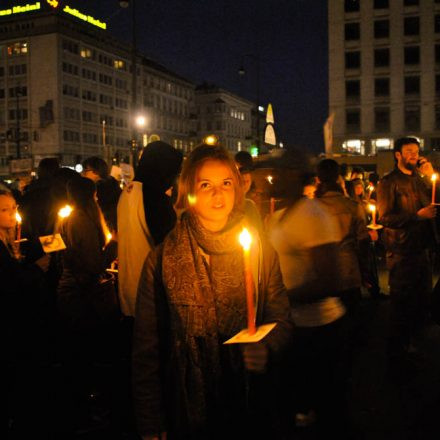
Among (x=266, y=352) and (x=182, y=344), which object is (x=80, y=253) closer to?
(x=182, y=344)

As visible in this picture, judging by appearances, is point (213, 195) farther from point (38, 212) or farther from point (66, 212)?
point (38, 212)

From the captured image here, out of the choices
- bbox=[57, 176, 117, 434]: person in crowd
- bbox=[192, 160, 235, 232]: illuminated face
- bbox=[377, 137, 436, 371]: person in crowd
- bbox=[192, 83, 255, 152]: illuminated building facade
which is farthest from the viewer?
bbox=[192, 83, 255, 152]: illuminated building facade

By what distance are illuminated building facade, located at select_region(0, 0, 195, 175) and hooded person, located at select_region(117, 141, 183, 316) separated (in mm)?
73363

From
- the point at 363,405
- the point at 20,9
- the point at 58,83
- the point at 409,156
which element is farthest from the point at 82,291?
the point at 20,9

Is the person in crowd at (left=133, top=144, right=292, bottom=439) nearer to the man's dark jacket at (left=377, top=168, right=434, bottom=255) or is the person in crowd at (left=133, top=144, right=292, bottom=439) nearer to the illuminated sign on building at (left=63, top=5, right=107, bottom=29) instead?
the man's dark jacket at (left=377, top=168, right=434, bottom=255)

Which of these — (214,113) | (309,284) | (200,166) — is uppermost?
(214,113)

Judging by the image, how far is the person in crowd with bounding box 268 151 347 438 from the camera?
3.99 metres

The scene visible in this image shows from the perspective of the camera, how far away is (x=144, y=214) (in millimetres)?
4184

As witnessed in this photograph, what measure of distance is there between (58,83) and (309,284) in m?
82.5

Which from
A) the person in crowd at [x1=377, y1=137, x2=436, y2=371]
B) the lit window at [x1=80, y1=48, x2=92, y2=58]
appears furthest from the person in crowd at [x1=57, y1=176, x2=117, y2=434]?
the lit window at [x1=80, y1=48, x2=92, y2=58]

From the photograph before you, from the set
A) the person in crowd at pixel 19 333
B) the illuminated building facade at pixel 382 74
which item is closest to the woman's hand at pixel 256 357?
the person in crowd at pixel 19 333

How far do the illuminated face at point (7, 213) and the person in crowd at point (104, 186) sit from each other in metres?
2.41

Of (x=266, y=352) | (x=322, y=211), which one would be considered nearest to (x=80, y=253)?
(x=322, y=211)

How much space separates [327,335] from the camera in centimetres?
407
